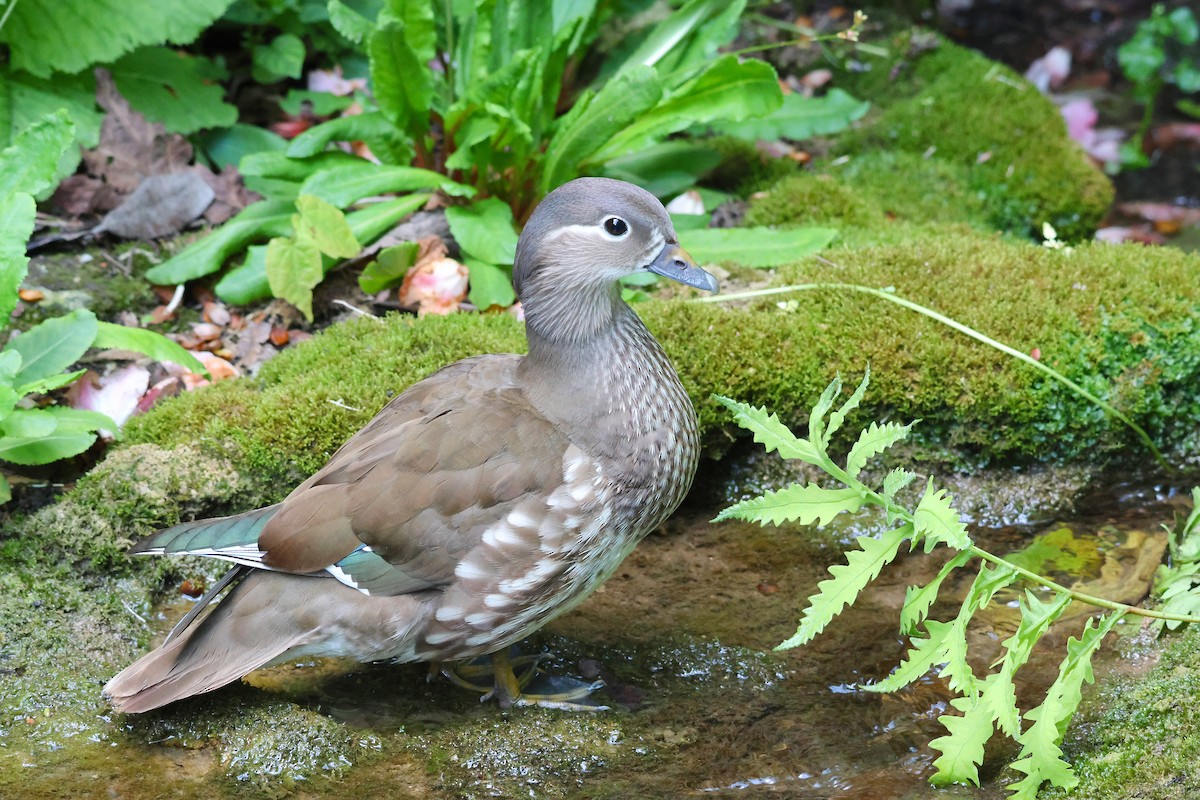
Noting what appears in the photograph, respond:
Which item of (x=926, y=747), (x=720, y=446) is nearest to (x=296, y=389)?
(x=720, y=446)

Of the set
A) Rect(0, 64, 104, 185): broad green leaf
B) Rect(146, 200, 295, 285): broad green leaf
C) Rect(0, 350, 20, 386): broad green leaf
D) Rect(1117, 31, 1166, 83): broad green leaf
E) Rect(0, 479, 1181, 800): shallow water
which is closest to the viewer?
Rect(0, 479, 1181, 800): shallow water

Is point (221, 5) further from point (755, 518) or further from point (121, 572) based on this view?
point (755, 518)

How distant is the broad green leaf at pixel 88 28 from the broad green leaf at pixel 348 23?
549 millimetres

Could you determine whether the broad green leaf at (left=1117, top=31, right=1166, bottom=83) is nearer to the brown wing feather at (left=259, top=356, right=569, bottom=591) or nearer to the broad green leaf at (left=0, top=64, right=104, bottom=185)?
the brown wing feather at (left=259, top=356, right=569, bottom=591)

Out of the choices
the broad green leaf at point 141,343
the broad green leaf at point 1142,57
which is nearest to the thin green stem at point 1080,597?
the broad green leaf at point 141,343

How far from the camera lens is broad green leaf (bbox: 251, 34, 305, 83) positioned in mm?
5832

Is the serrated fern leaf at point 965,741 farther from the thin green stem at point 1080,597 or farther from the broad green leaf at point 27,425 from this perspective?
the broad green leaf at point 27,425

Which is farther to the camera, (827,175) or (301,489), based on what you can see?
(827,175)

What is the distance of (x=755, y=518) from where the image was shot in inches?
112

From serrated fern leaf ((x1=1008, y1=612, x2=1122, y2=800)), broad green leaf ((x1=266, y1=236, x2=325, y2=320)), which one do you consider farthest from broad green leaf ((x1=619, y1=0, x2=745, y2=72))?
serrated fern leaf ((x1=1008, y1=612, x2=1122, y2=800))

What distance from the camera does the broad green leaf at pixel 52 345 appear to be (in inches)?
155

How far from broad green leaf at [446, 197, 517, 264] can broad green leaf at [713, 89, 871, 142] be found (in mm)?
1355

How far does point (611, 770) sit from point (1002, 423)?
1.97m

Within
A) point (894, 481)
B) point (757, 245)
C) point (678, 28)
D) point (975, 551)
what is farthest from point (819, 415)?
point (678, 28)
